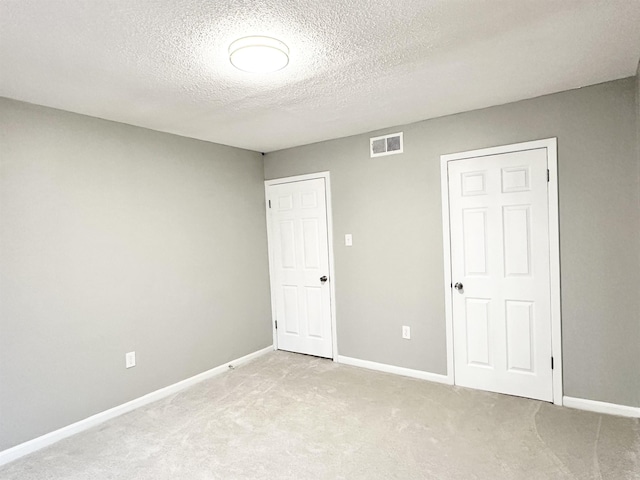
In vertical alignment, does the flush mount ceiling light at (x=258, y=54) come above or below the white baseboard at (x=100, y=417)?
above

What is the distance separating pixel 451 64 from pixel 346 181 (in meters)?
1.77

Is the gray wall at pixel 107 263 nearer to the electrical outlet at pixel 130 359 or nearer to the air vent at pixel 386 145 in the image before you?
the electrical outlet at pixel 130 359

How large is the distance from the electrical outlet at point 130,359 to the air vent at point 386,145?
278 centimetres

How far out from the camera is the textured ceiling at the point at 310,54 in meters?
1.62

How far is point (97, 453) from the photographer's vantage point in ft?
8.07

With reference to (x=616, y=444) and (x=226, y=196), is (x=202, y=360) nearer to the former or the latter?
(x=226, y=196)

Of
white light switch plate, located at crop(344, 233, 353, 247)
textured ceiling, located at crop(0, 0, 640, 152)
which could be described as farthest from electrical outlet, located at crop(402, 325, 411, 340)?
textured ceiling, located at crop(0, 0, 640, 152)

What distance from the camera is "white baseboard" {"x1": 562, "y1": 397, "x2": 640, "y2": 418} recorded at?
2.59 metres

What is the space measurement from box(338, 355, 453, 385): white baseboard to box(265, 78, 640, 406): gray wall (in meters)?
0.05

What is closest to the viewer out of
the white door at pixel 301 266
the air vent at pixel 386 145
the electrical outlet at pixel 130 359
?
the electrical outlet at pixel 130 359

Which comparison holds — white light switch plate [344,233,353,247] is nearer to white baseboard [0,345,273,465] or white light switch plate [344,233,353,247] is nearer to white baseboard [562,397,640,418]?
white baseboard [0,345,273,465]

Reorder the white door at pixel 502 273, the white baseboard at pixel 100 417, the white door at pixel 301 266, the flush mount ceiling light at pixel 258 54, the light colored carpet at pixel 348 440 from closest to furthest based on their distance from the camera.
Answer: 1. the flush mount ceiling light at pixel 258 54
2. the light colored carpet at pixel 348 440
3. the white baseboard at pixel 100 417
4. the white door at pixel 502 273
5. the white door at pixel 301 266

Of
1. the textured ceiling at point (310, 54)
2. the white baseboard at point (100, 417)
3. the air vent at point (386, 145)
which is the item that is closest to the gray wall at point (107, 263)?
the white baseboard at point (100, 417)

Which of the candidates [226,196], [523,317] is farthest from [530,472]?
[226,196]
